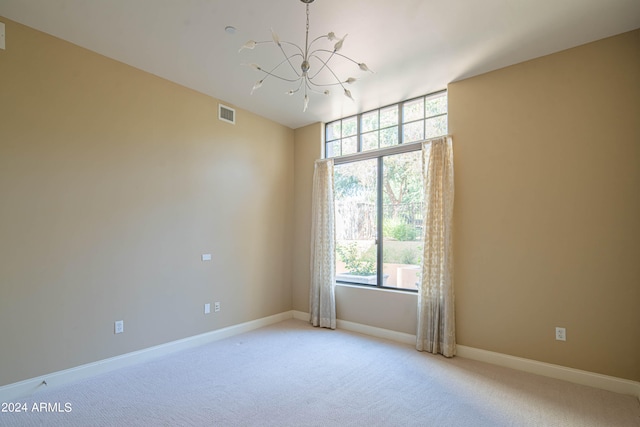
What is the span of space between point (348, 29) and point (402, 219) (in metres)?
2.44

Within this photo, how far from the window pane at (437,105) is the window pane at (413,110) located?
0.31 feet

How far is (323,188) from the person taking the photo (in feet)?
16.6

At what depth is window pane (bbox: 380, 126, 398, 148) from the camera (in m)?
4.50

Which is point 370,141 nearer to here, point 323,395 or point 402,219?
point 402,219

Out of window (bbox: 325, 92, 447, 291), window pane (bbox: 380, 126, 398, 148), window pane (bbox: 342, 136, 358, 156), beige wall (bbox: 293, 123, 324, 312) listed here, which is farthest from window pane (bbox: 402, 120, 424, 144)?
beige wall (bbox: 293, 123, 324, 312)

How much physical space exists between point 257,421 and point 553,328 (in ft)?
9.51

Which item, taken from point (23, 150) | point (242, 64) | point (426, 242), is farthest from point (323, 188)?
point (23, 150)

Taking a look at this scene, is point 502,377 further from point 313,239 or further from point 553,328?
point 313,239

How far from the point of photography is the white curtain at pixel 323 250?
15.9 feet

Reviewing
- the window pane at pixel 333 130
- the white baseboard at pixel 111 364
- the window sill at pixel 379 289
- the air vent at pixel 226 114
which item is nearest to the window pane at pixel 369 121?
the window pane at pixel 333 130

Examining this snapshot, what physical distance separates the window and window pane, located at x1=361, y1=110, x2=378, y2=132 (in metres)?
0.01

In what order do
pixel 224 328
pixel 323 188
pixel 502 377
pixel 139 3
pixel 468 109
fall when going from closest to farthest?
pixel 139 3 → pixel 502 377 → pixel 468 109 → pixel 224 328 → pixel 323 188

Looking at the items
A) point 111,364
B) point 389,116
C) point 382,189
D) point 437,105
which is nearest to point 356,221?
point 382,189

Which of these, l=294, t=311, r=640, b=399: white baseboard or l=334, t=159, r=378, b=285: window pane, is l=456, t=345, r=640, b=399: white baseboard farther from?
l=334, t=159, r=378, b=285: window pane
